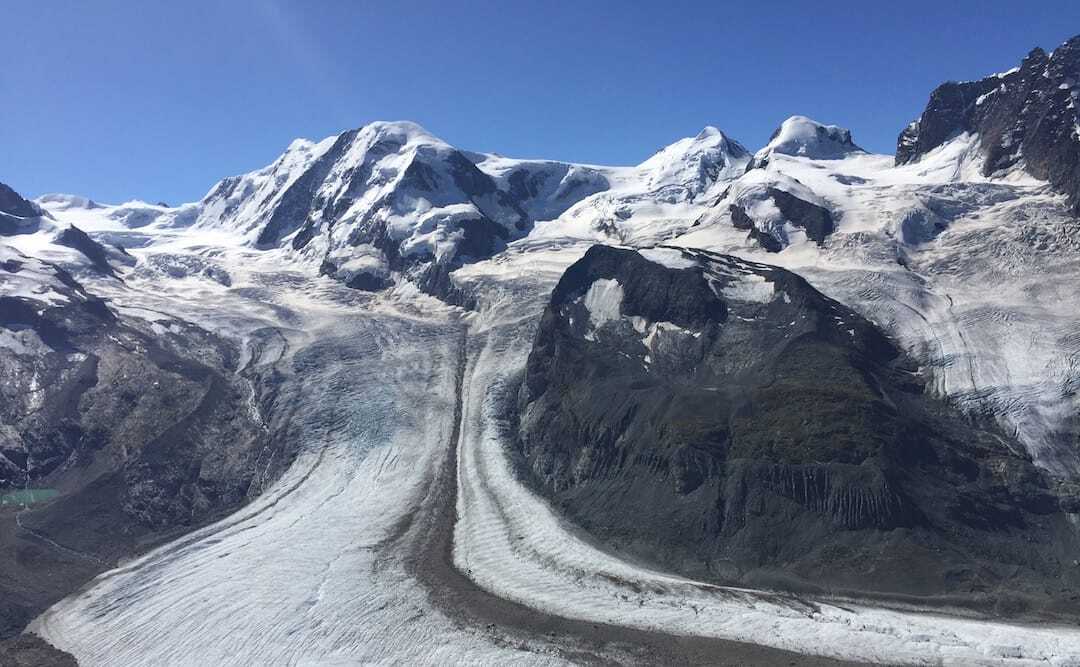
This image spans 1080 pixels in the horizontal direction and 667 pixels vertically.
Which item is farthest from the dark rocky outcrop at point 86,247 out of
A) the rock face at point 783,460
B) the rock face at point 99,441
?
the rock face at point 783,460

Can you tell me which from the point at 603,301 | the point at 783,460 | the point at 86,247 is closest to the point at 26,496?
the point at 603,301

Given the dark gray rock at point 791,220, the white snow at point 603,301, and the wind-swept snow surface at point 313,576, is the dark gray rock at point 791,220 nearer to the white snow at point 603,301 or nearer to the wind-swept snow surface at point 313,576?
the white snow at point 603,301

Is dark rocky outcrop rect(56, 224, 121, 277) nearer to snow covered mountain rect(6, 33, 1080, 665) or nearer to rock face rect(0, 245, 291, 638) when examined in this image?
snow covered mountain rect(6, 33, 1080, 665)

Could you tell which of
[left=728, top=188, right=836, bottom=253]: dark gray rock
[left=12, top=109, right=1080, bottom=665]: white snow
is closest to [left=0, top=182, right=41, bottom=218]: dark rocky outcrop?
[left=12, top=109, right=1080, bottom=665]: white snow

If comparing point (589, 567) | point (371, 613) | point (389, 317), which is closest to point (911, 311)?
point (589, 567)

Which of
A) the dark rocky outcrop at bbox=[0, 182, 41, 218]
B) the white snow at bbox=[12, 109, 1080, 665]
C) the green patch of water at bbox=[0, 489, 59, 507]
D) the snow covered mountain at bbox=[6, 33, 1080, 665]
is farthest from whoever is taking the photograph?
the dark rocky outcrop at bbox=[0, 182, 41, 218]
